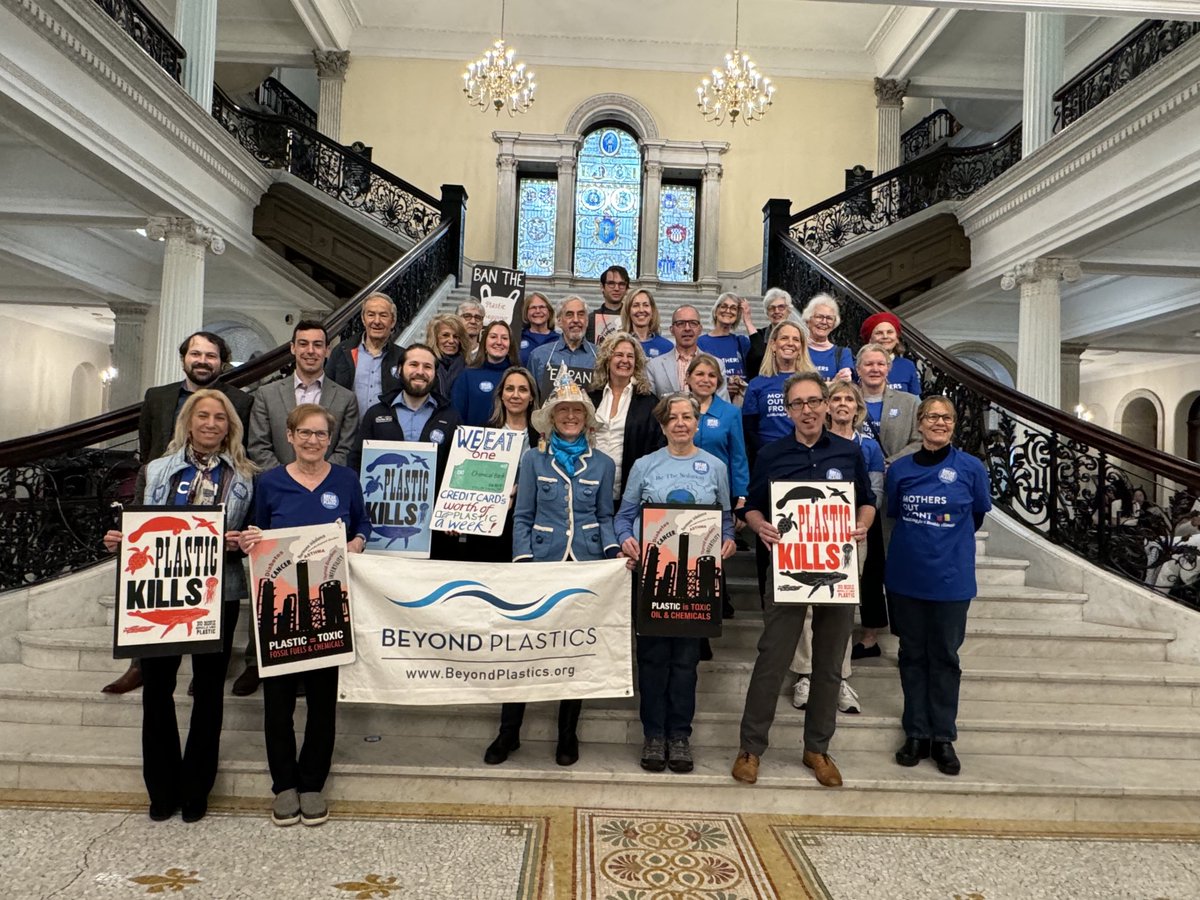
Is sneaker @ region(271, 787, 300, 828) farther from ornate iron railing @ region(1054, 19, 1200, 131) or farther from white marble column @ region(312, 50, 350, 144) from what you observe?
white marble column @ region(312, 50, 350, 144)

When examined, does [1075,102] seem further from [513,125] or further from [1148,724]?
[513,125]

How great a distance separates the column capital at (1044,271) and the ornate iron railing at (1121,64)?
1519 mm

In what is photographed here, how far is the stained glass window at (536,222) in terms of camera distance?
14.1m

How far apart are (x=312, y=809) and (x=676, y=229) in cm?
1266

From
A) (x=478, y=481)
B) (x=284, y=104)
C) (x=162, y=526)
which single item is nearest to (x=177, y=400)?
(x=162, y=526)

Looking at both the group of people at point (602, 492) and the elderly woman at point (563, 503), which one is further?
the elderly woman at point (563, 503)

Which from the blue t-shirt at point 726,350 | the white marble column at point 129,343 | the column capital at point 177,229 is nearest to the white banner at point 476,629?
the blue t-shirt at point 726,350

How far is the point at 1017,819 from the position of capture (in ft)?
10.8

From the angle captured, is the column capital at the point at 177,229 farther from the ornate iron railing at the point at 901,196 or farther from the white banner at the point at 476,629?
the ornate iron railing at the point at 901,196

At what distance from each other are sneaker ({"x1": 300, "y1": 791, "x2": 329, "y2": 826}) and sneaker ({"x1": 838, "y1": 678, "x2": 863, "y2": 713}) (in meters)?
2.27

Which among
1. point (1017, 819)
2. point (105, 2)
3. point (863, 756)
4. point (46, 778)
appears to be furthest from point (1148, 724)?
point (105, 2)

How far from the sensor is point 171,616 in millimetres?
2939

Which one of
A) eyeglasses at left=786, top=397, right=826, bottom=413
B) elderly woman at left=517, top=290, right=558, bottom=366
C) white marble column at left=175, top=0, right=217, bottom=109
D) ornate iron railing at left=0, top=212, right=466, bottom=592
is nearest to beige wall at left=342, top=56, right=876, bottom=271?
white marble column at left=175, top=0, right=217, bottom=109

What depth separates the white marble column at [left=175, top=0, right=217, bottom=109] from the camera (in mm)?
8992
